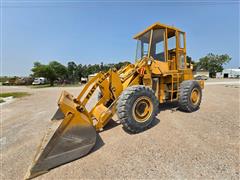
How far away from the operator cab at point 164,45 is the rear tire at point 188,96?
0.76 meters

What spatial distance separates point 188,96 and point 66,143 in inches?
151

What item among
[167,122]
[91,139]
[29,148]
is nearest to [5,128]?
[29,148]

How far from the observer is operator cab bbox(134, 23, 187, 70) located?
4.53m

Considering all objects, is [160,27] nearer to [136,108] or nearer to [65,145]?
[136,108]

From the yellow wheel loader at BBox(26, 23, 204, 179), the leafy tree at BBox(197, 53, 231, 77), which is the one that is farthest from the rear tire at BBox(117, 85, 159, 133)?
the leafy tree at BBox(197, 53, 231, 77)

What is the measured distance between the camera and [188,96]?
4422 mm

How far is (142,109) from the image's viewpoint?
140 inches

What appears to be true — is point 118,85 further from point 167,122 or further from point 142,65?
point 167,122

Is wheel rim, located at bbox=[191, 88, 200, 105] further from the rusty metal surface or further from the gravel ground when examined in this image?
the rusty metal surface

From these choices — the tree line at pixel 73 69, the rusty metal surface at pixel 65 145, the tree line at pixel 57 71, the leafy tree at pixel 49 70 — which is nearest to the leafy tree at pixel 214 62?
the tree line at pixel 73 69

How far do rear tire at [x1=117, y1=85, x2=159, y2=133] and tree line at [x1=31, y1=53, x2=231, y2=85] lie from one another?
Answer: 32473 mm

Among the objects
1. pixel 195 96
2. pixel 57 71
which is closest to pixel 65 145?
pixel 195 96

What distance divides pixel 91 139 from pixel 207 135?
2.60 meters

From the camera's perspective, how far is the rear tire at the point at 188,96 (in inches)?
174
